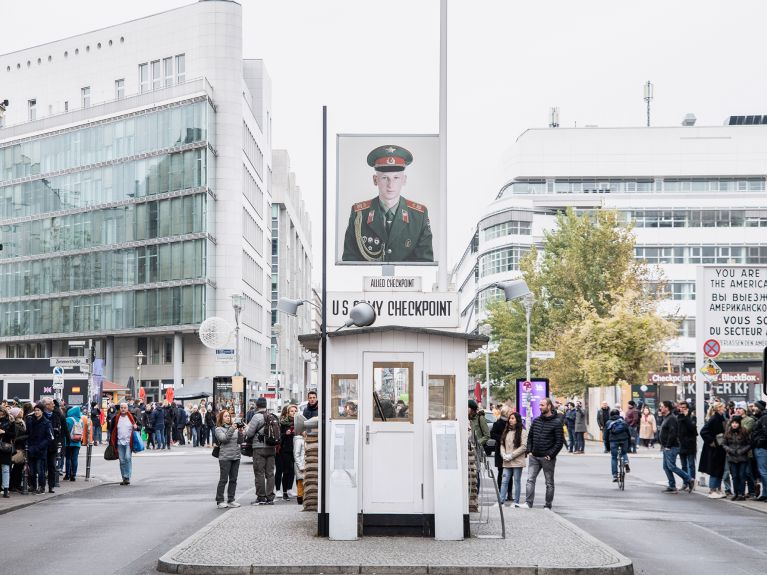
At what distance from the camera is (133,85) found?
3415 inches

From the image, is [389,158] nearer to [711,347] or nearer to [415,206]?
[415,206]

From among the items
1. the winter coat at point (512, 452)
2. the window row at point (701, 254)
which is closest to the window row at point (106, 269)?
the window row at point (701, 254)

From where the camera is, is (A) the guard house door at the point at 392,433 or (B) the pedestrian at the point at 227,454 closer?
(A) the guard house door at the point at 392,433

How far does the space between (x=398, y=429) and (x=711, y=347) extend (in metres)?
14.5

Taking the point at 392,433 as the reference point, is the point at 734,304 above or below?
above

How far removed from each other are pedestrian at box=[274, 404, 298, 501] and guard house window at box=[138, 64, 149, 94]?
220 feet

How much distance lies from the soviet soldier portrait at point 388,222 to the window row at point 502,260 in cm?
8128

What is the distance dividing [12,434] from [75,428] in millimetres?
3989

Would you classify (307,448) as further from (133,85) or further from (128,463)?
(133,85)

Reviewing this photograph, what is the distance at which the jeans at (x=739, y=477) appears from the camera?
24062 millimetres

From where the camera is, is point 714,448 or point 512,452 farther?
point 714,448

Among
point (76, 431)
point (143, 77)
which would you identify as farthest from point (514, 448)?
point (143, 77)

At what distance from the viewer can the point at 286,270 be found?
126m

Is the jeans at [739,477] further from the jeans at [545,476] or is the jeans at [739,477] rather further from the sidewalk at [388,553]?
the sidewalk at [388,553]
